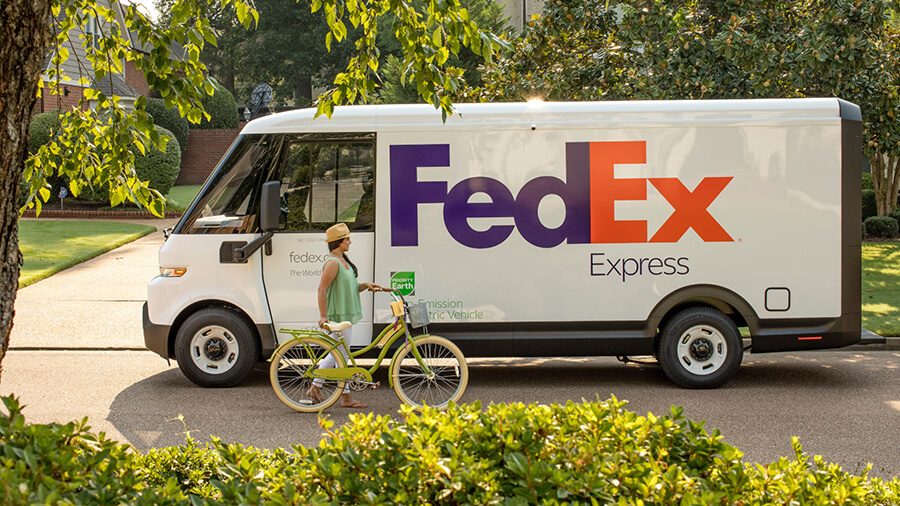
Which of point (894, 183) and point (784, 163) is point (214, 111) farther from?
point (784, 163)

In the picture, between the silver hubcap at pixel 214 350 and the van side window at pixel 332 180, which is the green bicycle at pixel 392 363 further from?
the van side window at pixel 332 180

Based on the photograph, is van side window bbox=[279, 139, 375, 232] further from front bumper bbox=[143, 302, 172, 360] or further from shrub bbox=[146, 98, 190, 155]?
shrub bbox=[146, 98, 190, 155]

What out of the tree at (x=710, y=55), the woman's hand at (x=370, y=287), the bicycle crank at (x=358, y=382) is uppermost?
the tree at (x=710, y=55)

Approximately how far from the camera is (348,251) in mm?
7887

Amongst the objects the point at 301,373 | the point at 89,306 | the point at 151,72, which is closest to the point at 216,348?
the point at 301,373

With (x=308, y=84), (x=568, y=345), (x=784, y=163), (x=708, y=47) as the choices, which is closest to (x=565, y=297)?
(x=568, y=345)

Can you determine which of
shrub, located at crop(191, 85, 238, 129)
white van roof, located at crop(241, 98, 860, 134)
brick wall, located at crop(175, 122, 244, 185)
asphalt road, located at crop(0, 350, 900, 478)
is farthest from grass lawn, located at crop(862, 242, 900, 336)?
shrub, located at crop(191, 85, 238, 129)

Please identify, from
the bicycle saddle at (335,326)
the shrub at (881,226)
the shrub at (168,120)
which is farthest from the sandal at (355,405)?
the shrub at (168,120)

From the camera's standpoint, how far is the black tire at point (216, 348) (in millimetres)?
7945

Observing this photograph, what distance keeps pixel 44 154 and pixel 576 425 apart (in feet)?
13.3

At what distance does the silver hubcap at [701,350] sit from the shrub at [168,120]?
27963 mm

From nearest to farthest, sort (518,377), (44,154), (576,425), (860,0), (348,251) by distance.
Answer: (576,425), (44,154), (348,251), (518,377), (860,0)

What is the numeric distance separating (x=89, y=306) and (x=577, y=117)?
315 inches

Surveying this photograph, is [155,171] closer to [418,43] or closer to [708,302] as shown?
[708,302]
